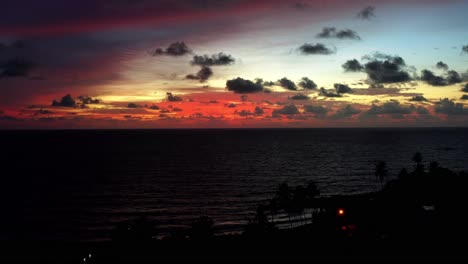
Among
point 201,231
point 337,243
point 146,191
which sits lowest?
point 146,191

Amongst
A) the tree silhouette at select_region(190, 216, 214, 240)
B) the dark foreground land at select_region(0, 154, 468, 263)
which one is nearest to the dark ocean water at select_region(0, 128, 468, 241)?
the tree silhouette at select_region(190, 216, 214, 240)

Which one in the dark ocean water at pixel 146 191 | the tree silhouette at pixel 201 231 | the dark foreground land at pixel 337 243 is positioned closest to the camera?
the dark foreground land at pixel 337 243

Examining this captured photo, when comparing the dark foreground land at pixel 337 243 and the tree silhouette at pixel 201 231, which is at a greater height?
the dark foreground land at pixel 337 243

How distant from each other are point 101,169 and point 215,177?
5987 centimetres

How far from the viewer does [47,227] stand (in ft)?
287

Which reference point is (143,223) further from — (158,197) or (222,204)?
(158,197)

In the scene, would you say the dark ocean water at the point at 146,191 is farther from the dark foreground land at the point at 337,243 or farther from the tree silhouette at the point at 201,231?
the dark foreground land at the point at 337,243

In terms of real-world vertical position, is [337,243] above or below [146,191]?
above

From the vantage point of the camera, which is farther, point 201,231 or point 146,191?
point 146,191

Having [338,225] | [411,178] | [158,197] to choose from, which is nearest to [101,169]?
[158,197]

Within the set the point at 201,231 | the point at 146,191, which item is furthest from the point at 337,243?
the point at 146,191

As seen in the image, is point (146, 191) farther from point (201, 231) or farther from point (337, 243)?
point (337, 243)

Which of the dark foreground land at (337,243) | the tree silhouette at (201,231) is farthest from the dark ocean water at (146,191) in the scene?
the dark foreground land at (337,243)

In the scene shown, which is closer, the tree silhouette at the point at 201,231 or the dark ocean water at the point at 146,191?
the tree silhouette at the point at 201,231
